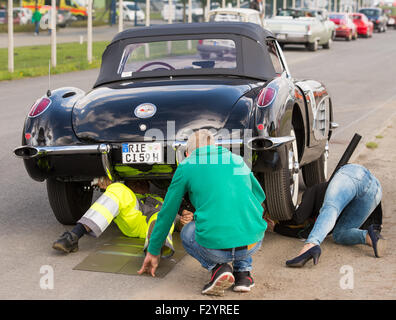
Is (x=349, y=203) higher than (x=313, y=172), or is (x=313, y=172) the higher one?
(x=349, y=203)

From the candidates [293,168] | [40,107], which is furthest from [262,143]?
[40,107]

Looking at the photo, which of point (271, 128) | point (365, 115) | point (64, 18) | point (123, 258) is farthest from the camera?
point (64, 18)

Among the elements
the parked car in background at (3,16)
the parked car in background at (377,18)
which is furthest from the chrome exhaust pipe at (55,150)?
the parked car in background at (377,18)

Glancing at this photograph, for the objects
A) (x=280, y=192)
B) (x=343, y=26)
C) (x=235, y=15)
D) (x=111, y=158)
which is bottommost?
(x=280, y=192)

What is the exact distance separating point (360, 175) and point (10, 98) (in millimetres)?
11878

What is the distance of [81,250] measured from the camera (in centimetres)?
618

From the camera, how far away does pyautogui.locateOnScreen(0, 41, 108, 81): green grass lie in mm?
22098

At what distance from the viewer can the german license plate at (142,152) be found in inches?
241

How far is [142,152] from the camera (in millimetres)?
6160

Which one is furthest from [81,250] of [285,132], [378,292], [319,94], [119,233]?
[319,94]

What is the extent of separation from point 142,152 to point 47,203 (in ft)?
6.96

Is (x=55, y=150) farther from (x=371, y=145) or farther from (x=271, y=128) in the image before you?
(x=371, y=145)

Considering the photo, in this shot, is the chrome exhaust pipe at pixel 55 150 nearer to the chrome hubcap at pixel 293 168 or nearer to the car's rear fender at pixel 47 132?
the car's rear fender at pixel 47 132
